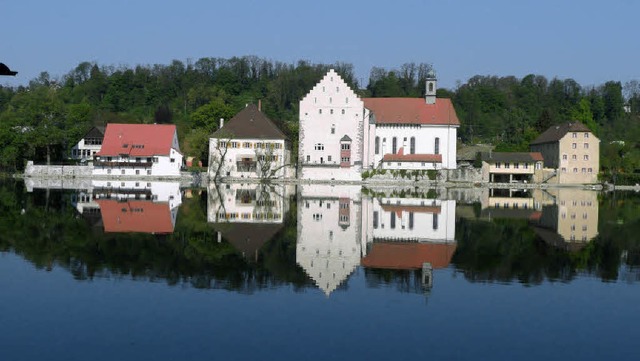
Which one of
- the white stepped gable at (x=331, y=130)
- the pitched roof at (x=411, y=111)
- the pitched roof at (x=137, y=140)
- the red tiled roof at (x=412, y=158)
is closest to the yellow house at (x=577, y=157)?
the pitched roof at (x=411, y=111)

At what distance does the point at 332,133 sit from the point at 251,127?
803 cm

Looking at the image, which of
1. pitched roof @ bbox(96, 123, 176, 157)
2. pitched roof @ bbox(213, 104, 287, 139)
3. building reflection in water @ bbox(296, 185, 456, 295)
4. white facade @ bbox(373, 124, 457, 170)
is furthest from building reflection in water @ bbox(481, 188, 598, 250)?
pitched roof @ bbox(96, 123, 176, 157)

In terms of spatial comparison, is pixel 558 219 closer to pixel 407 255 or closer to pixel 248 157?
pixel 407 255

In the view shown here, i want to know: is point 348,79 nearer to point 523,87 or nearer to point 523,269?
point 523,87

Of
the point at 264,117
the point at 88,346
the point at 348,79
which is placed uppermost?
the point at 348,79

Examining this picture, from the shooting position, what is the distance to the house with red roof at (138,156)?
6900 centimetres

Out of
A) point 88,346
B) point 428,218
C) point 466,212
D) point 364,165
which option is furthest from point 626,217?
point 364,165

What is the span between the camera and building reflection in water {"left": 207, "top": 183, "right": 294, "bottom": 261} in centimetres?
2020

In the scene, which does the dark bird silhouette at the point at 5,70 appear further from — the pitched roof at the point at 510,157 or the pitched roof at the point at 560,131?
the pitched roof at the point at 560,131

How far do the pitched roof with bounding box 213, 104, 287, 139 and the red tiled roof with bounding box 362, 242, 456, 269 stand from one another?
5026 centimetres

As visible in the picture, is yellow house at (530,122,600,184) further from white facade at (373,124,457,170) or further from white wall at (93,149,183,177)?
white wall at (93,149,183,177)

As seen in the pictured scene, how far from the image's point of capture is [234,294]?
504 inches

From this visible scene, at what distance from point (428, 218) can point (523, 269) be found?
13.3 meters

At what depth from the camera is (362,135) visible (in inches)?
2726
